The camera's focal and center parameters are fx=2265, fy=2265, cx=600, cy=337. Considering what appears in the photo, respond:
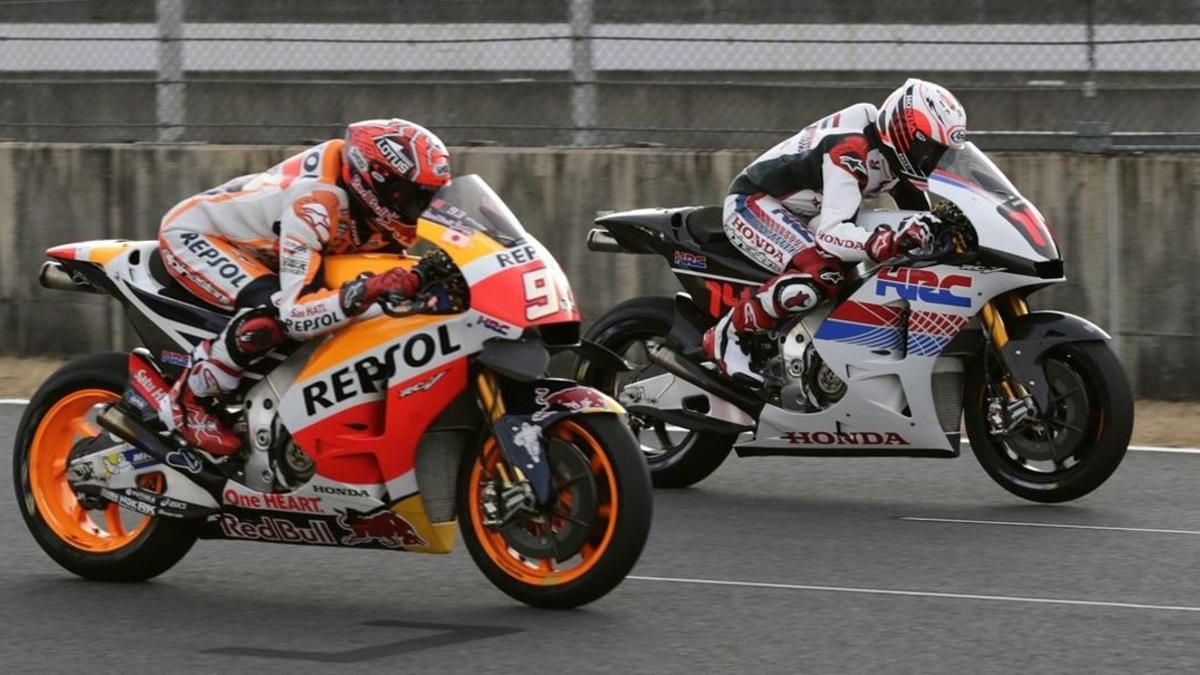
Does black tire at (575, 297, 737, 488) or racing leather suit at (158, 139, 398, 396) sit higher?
racing leather suit at (158, 139, 398, 396)

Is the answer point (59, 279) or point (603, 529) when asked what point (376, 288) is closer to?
point (603, 529)

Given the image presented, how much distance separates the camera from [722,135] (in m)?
13.2

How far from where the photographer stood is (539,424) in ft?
22.8

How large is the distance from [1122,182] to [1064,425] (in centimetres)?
347

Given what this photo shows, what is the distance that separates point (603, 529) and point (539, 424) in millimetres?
378

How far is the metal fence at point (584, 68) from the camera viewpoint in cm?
1253

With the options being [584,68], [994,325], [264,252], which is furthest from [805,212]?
[584,68]

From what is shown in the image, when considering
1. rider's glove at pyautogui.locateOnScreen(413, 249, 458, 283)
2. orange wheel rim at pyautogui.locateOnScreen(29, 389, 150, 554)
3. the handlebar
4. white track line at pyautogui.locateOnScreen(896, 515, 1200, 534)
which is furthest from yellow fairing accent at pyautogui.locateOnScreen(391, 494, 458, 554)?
white track line at pyautogui.locateOnScreen(896, 515, 1200, 534)

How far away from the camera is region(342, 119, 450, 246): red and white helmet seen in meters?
7.18

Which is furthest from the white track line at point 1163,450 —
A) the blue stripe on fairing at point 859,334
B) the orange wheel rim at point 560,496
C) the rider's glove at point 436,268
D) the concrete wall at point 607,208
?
the rider's glove at point 436,268

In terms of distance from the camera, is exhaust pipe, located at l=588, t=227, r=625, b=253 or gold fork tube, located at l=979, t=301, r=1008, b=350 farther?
exhaust pipe, located at l=588, t=227, r=625, b=253

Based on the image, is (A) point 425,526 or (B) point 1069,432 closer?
(A) point 425,526

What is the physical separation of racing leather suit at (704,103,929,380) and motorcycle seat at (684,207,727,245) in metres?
0.07

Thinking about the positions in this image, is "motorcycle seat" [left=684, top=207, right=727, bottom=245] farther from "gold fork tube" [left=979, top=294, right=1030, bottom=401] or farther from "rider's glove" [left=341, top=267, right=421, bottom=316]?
"rider's glove" [left=341, top=267, right=421, bottom=316]
